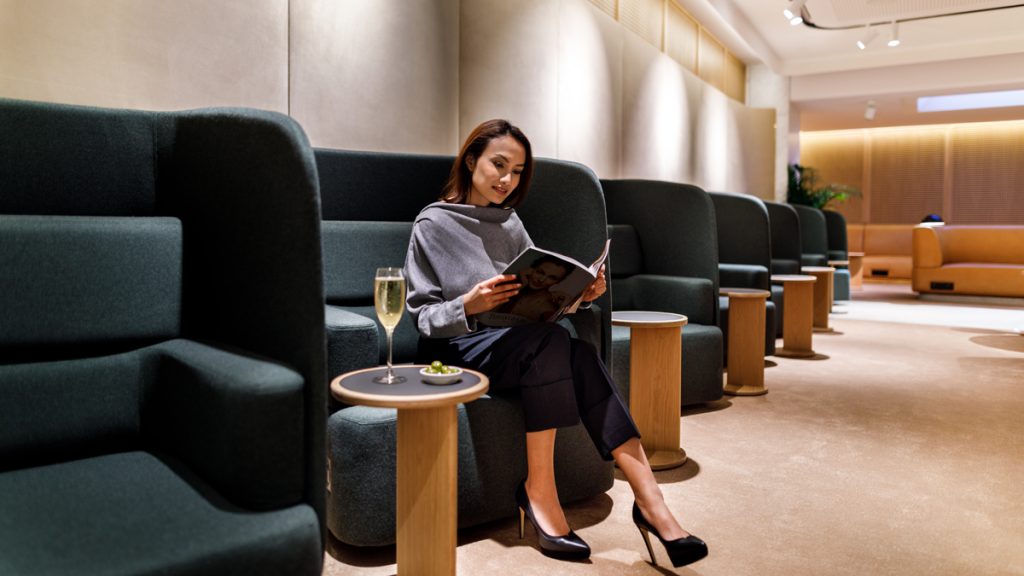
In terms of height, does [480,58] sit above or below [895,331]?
above

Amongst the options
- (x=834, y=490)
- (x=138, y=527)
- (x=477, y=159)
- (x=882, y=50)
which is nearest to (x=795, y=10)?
(x=882, y=50)

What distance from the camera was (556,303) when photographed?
195cm

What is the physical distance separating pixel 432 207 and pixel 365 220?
530 mm

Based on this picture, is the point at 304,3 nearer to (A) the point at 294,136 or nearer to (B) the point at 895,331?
(A) the point at 294,136

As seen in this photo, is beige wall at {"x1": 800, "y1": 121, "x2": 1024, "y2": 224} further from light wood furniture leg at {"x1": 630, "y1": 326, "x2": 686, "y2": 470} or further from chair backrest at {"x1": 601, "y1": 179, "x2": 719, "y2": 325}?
light wood furniture leg at {"x1": 630, "y1": 326, "x2": 686, "y2": 470}

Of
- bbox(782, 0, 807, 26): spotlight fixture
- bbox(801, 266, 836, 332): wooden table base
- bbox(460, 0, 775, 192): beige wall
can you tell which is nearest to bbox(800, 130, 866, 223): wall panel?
bbox(460, 0, 775, 192): beige wall

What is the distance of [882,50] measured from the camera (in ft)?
32.1

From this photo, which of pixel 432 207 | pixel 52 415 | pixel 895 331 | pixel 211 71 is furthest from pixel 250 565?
pixel 895 331

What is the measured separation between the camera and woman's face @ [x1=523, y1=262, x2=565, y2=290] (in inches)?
70.2

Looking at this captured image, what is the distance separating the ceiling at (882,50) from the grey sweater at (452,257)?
6.01 m

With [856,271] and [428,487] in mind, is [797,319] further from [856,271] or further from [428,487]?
[856,271]

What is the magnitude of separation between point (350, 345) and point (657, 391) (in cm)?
130

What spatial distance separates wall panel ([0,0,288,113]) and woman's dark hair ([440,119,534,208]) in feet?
3.49

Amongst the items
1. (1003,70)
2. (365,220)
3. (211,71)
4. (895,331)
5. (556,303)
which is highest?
(1003,70)
